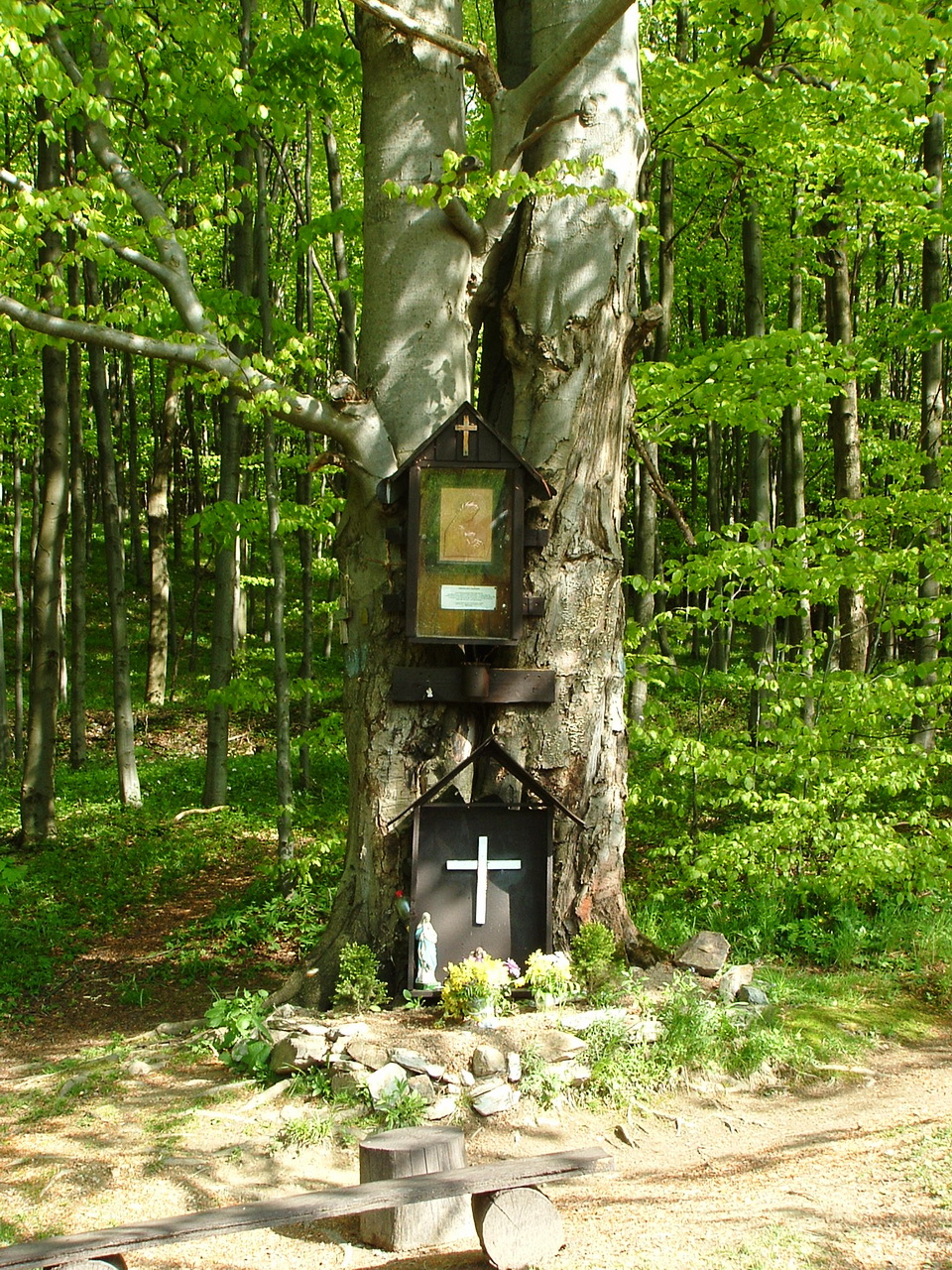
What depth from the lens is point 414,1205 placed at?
3.63 metres

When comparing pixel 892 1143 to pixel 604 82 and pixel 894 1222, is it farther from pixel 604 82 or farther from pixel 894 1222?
pixel 604 82

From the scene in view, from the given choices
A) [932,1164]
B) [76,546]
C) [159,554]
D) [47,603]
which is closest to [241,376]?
[932,1164]

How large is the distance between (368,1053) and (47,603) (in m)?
7.88

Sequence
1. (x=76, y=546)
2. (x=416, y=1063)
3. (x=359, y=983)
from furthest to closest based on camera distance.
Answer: (x=76, y=546) → (x=359, y=983) → (x=416, y=1063)

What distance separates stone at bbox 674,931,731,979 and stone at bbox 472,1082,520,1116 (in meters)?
1.53

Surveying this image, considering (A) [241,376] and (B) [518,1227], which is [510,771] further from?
(A) [241,376]

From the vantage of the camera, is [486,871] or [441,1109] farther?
[486,871]

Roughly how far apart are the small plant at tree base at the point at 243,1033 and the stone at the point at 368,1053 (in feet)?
1.94

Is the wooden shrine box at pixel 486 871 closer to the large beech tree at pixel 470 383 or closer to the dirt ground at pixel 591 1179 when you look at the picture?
the large beech tree at pixel 470 383

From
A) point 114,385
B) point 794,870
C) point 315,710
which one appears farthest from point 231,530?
point 114,385

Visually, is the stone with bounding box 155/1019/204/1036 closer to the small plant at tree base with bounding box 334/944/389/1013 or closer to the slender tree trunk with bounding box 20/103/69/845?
the small plant at tree base with bounding box 334/944/389/1013

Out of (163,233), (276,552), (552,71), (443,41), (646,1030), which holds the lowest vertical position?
(646,1030)

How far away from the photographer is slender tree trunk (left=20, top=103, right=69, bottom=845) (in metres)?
10.7

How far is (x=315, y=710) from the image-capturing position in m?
18.2
